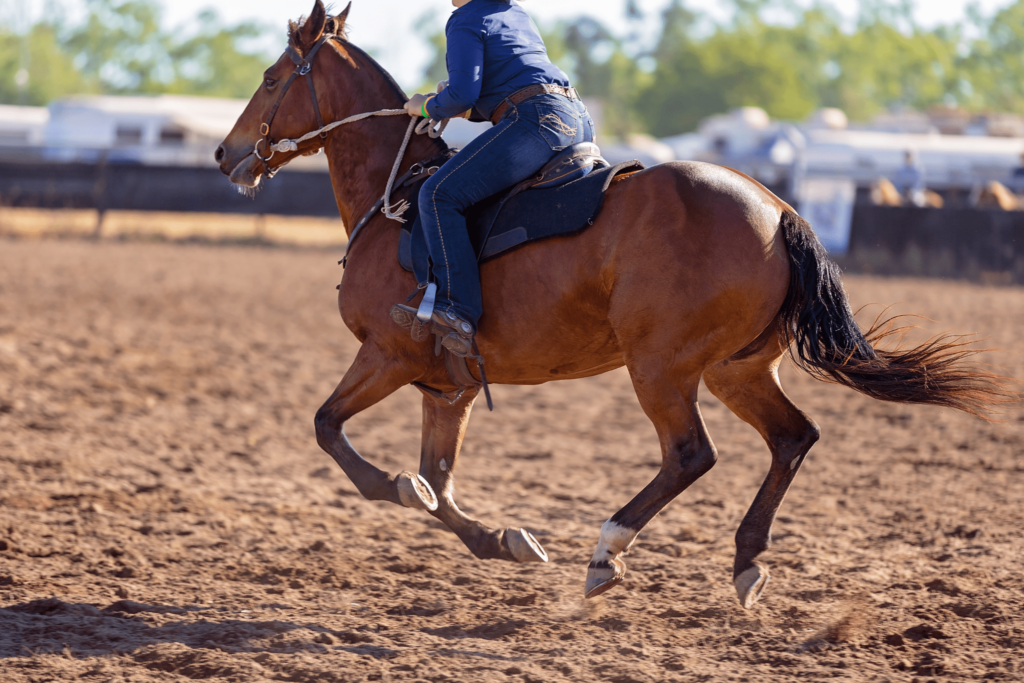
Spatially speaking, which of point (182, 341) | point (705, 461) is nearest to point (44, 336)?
point (182, 341)

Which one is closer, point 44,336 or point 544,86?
point 544,86

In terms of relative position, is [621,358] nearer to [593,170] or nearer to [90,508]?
[593,170]

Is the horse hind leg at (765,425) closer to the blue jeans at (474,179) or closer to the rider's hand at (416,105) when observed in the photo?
the blue jeans at (474,179)

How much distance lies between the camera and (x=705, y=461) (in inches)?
157

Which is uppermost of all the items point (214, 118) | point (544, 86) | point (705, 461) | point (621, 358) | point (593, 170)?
point (214, 118)

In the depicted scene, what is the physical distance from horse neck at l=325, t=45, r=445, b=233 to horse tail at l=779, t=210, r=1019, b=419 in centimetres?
183

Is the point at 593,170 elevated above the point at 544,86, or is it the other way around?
the point at 544,86

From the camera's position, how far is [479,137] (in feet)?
14.0

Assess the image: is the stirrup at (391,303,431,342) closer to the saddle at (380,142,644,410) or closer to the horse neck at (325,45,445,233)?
the saddle at (380,142,644,410)

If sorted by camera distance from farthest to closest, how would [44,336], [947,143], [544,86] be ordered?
[947,143], [44,336], [544,86]

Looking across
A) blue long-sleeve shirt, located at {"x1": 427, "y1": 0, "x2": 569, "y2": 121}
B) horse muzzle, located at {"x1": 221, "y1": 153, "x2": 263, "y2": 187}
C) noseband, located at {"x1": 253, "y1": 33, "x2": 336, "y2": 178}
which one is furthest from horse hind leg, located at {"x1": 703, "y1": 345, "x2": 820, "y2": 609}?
horse muzzle, located at {"x1": 221, "y1": 153, "x2": 263, "y2": 187}

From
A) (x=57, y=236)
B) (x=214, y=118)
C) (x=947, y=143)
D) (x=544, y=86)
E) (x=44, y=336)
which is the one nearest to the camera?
(x=544, y=86)

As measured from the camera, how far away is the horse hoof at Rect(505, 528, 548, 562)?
4.29 metres

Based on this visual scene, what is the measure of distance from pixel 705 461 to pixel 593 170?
4.39ft
